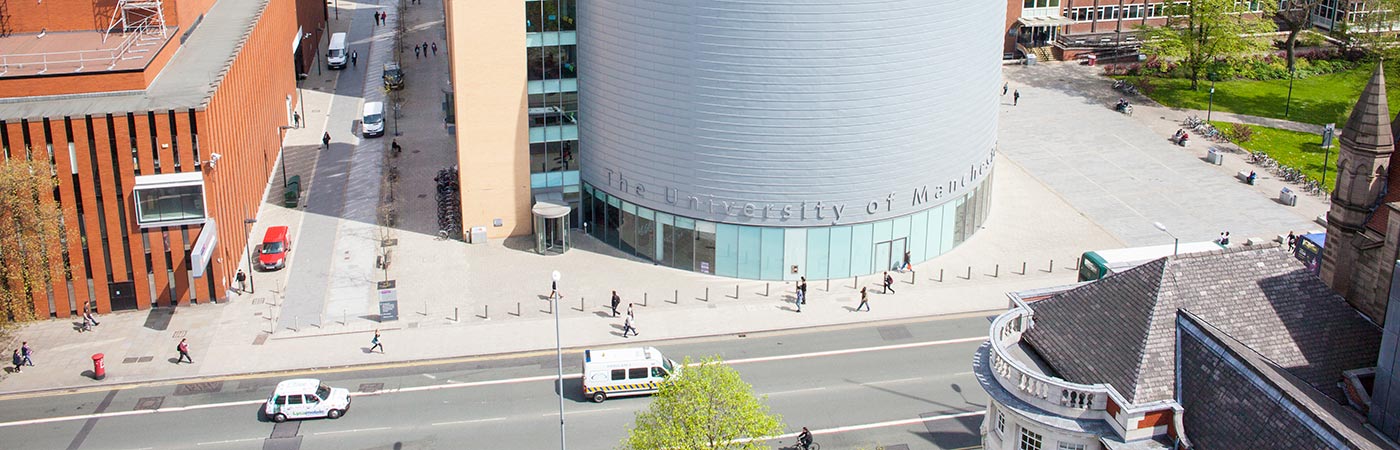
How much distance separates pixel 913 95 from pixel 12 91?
40151mm

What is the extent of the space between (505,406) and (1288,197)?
47266 millimetres

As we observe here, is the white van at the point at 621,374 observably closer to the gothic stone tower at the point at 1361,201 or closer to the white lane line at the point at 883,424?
the white lane line at the point at 883,424

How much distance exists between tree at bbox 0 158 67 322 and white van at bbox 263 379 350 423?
34.7ft

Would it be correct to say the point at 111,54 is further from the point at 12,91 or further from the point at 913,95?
the point at 913,95

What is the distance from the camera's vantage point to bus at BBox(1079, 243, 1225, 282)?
200 ft

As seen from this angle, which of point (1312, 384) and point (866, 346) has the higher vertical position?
point (1312, 384)

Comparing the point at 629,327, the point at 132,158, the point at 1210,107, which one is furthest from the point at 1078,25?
the point at 132,158

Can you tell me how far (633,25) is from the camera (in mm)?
60469

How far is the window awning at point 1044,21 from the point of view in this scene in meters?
108

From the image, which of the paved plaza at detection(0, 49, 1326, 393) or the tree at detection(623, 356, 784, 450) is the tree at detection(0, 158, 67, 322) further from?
the tree at detection(623, 356, 784, 450)

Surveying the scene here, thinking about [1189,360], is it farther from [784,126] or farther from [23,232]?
[23,232]

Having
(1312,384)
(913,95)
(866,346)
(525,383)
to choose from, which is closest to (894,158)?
(913,95)

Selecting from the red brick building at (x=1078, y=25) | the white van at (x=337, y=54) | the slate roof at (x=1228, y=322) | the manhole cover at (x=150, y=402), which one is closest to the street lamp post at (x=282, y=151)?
the white van at (x=337, y=54)

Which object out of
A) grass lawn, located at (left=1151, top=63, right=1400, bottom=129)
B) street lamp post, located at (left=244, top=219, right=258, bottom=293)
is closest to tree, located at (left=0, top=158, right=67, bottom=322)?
street lamp post, located at (left=244, top=219, right=258, bottom=293)
